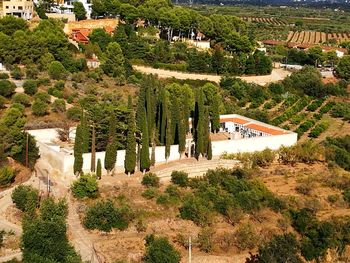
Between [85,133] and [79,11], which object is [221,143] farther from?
[79,11]

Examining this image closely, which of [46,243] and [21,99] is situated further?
[21,99]

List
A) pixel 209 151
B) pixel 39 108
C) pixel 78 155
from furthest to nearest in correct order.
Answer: pixel 39 108 → pixel 209 151 → pixel 78 155

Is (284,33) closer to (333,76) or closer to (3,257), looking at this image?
(333,76)

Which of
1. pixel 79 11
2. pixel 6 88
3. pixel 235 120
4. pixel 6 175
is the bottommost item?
pixel 6 175

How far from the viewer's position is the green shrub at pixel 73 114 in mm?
30598

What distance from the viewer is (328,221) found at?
22.3 meters

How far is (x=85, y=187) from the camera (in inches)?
906

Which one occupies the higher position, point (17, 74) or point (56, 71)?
point (56, 71)

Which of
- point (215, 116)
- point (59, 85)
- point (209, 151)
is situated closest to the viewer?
point (209, 151)

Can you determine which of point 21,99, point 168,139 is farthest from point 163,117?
point 21,99

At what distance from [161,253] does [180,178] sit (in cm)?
758

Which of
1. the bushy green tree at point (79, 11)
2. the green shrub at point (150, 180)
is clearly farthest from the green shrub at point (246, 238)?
the bushy green tree at point (79, 11)

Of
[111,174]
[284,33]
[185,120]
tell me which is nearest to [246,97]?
[185,120]

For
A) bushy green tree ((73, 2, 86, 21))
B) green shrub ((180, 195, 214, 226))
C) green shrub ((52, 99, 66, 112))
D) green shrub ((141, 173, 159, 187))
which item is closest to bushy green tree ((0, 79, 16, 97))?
green shrub ((52, 99, 66, 112))
